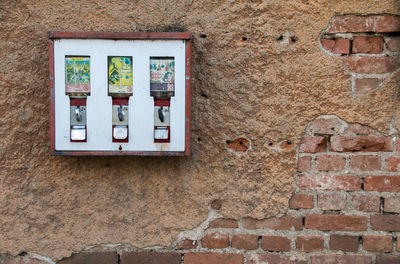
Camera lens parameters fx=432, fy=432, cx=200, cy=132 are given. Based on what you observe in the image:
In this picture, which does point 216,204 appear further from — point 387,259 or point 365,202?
point 387,259

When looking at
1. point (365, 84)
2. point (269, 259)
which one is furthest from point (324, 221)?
point (365, 84)

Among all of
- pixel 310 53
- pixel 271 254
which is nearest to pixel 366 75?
pixel 310 53

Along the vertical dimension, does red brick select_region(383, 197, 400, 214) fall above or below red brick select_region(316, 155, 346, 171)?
below

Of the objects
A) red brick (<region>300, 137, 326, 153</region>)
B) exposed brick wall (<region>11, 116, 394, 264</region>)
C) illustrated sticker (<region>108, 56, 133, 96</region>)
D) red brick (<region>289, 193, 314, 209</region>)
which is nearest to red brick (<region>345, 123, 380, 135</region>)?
exposed brick wall (<region>11, 116, 394, 264</region>)

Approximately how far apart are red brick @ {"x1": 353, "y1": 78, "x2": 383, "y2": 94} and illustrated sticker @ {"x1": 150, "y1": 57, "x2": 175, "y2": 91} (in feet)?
2.45

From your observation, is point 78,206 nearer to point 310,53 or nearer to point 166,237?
point 166,237

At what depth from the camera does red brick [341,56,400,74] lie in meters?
1.74

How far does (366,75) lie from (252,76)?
0.46 meters

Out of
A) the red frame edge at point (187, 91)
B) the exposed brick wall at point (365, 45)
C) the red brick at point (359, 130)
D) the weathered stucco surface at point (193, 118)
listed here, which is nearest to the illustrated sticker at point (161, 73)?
the red frame edge at point (187, 91)

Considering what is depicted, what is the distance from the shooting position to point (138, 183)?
5.97 feet

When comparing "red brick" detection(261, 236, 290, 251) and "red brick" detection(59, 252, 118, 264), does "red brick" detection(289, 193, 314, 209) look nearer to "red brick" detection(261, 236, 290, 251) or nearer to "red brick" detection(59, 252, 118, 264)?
"red brick" detection(261, 236, 290, 251)

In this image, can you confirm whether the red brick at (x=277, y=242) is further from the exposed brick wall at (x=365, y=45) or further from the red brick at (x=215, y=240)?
the exposed brick wall at (x=365, y=45)

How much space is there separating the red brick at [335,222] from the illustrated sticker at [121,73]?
0.91 metres

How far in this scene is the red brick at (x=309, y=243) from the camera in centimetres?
181
